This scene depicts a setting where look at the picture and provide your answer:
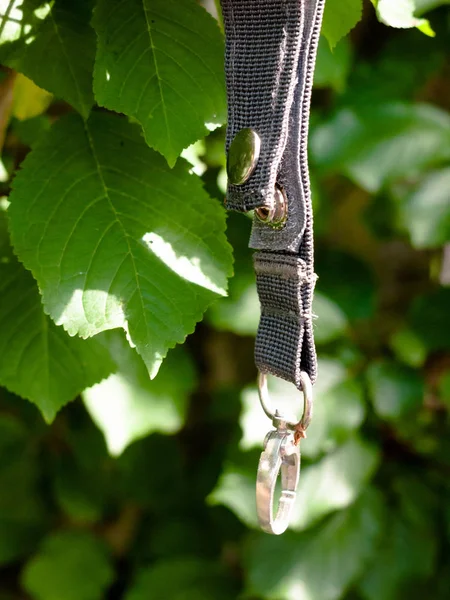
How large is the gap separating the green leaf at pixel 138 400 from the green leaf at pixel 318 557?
0.26 m

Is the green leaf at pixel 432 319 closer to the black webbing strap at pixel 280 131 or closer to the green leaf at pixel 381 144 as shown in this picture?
the green leaf at pixel 381 144

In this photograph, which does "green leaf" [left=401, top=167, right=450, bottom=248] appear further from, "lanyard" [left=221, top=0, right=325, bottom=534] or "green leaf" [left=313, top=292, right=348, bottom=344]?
"lanyard" [left=221, top=0, right=325, bottom=534]

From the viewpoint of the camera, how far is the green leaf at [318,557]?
3.05 feet

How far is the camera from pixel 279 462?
439mm

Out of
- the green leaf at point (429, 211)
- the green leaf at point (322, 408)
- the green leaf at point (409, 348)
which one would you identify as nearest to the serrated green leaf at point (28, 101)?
the green leaf at point (322, 408)

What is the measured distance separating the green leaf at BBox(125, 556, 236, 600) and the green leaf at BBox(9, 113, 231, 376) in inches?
29.1

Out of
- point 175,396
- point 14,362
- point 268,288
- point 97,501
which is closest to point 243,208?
point 268,288

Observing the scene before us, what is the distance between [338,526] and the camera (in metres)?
0.97

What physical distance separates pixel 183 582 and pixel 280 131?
2.81 feet

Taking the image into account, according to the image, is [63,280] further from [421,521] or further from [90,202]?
[421,521]

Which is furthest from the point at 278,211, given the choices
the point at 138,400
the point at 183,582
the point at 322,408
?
the point at 183,582

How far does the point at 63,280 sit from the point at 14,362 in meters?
0.12

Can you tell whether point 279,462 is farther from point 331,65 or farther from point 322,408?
point 331,65

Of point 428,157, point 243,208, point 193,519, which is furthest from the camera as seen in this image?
point 193,519
